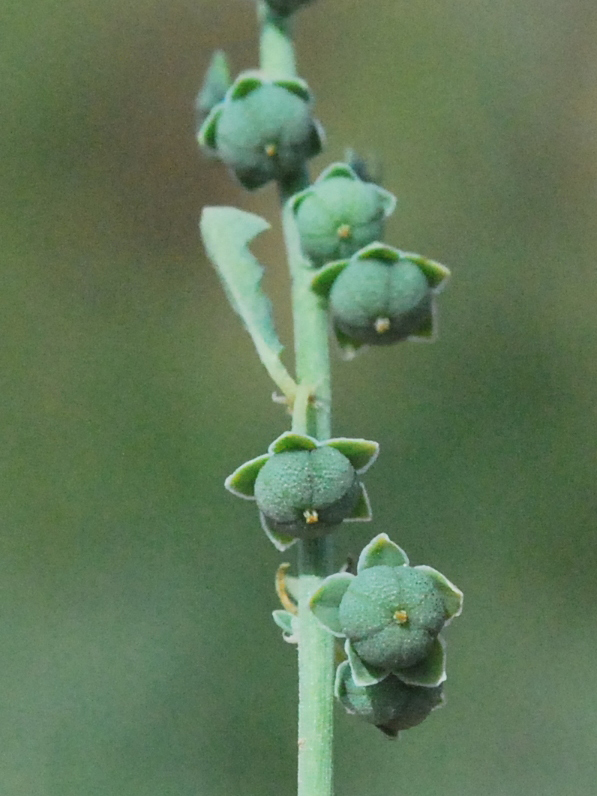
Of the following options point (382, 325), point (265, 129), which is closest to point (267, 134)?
point (265, 129)

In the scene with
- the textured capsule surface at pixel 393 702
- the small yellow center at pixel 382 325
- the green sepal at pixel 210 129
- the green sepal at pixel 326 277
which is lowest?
the textured capsule surface at pixel 393 702

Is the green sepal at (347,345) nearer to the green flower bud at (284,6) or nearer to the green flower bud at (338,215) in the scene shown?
the green flower bud at (338,215)

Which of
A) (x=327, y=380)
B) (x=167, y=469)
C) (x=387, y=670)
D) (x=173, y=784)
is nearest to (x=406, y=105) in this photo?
(x=167, y=469)

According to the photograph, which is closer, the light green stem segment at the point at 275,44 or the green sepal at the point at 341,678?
the green sepal at the point at 341,678

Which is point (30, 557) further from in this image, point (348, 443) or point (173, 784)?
point (348, 443)

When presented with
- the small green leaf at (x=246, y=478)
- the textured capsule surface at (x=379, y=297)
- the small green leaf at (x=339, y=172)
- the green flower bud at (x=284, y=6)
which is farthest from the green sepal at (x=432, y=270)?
the green flower bud at (x=284, y=6)

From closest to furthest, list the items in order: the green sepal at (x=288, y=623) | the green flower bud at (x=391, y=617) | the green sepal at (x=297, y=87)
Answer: the green flower bud at (x=391, y=617) < the green sepal at (x=288, y=623) < the green sepal at (x=297, y=87)
